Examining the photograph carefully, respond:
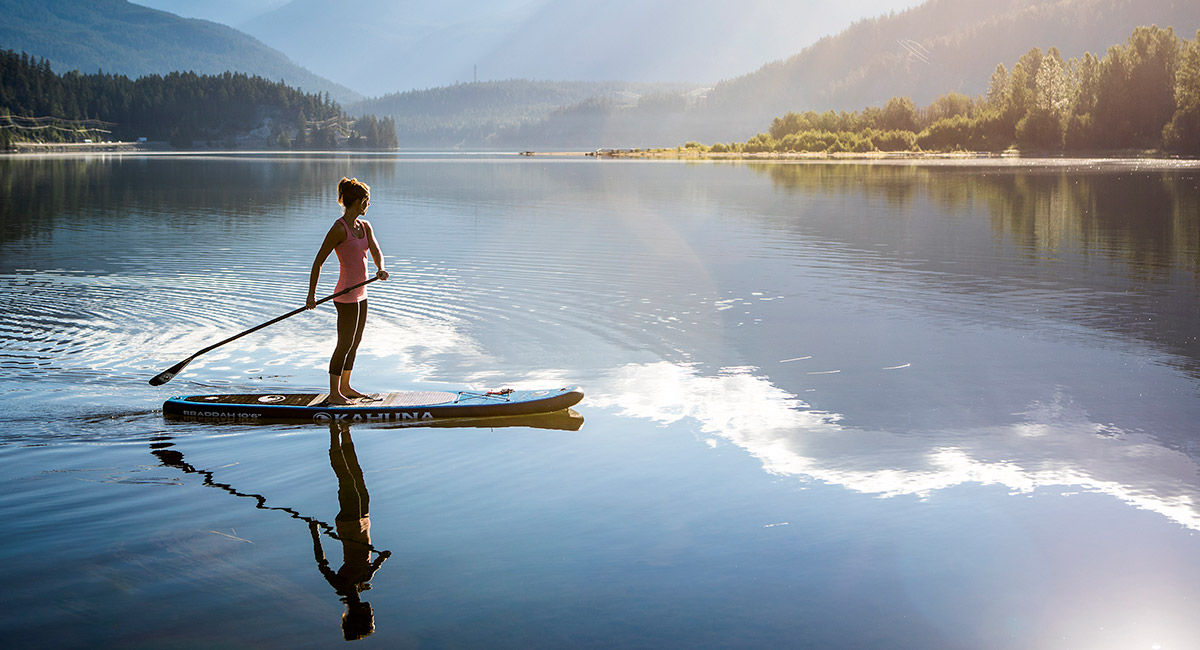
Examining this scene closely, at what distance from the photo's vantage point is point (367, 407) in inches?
526

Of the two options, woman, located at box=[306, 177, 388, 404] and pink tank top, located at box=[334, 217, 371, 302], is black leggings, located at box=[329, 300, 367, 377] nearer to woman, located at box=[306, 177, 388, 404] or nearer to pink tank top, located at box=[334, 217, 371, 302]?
woman, located at box=[306, 177, 388, 404]

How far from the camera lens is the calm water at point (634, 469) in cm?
796

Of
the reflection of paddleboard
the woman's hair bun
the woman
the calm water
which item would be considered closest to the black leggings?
the woman

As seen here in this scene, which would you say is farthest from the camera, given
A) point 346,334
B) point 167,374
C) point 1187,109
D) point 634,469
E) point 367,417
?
point 1187,109

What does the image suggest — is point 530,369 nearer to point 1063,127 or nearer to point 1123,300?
point 1123,300

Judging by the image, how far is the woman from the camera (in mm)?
13266

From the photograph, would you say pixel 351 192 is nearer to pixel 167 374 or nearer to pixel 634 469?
pixel 167 374

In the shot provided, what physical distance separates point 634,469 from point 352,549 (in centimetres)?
363

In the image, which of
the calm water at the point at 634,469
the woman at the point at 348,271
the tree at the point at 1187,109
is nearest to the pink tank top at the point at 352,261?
the woman at the point at 348,271

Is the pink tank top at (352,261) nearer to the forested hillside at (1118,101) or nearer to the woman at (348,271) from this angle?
the woman at (348,271)

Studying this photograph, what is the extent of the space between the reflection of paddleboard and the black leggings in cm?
52

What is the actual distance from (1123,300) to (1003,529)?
16.6 m

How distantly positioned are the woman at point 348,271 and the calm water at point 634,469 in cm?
112

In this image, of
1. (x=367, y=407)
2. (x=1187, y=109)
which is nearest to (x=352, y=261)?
(x=367, y=407)
